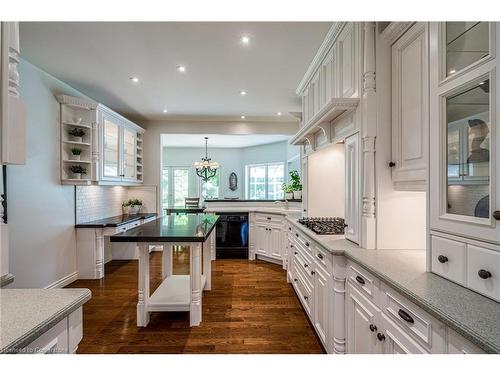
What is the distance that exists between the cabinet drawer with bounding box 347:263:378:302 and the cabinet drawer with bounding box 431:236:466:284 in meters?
0.30

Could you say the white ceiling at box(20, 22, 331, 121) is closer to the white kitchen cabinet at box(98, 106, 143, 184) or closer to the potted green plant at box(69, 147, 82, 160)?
the white kitchen cabinet at box(98, 106, 143, 184)

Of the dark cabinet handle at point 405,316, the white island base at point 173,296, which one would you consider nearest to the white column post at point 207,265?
the white island base at point 173,296

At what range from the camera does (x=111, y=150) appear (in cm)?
413

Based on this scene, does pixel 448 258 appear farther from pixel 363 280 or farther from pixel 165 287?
pixel 165 287

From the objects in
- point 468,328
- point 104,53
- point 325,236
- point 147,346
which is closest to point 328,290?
point 325,236

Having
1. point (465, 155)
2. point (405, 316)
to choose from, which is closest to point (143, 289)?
point (405, 316)

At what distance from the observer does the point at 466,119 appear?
1.13m

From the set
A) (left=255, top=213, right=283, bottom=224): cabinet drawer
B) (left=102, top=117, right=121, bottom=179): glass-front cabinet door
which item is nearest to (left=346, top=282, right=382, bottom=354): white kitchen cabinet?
(left=255, top=213, right=283, bottom=224): cabinet drawer

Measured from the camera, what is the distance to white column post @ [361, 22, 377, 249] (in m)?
1.82

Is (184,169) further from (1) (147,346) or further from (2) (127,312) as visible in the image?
(1) (147,346)

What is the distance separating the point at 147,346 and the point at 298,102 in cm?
384

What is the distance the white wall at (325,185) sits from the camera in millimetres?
3236

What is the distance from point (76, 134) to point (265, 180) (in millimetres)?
6184

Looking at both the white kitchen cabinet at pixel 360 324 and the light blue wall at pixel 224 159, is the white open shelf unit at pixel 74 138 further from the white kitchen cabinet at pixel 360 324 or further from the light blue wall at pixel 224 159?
the light blue wall at pixel 224 159
